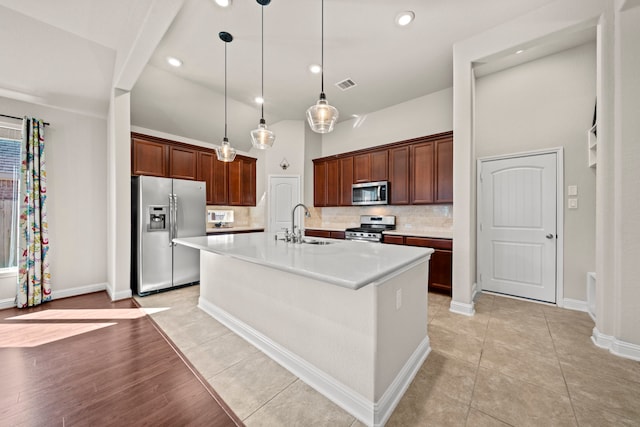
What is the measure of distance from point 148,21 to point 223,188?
3.09 metres

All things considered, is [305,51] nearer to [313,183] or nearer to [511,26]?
[511,26]

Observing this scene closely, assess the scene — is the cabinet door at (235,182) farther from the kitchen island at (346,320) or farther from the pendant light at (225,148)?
the kitchen island at (346,320)

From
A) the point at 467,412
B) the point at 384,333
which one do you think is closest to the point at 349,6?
the point at 384,333

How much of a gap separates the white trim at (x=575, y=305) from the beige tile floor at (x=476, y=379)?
349 mm

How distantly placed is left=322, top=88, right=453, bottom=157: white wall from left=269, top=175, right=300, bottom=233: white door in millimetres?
1118

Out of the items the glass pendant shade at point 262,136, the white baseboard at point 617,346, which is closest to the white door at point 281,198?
the glass pendant shade at point 262,136

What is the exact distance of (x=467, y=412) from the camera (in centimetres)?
149

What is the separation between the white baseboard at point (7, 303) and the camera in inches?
124

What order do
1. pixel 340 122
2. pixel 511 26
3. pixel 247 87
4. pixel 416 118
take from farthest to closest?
1. pixel 340 122
2. pixel 416 118
3. pixel 247 87
4. pixel 511 26

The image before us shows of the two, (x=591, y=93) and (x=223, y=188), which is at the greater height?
(x=591, y=93)

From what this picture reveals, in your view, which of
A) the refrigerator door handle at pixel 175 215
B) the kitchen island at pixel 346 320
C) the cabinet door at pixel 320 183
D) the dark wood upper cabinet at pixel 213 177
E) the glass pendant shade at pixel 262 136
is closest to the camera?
the kitchen island at pixel 346 320

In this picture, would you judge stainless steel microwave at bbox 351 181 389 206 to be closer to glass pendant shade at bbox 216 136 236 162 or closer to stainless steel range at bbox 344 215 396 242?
stainless steel range at bbox 344 215 396 242

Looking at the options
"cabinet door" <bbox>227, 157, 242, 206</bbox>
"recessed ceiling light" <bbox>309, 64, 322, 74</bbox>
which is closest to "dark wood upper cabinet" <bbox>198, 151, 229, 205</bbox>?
"cabinet door" <bbox>227, 157, 242, 206</bbox>

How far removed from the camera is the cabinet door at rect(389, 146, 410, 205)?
4215 millimetres
